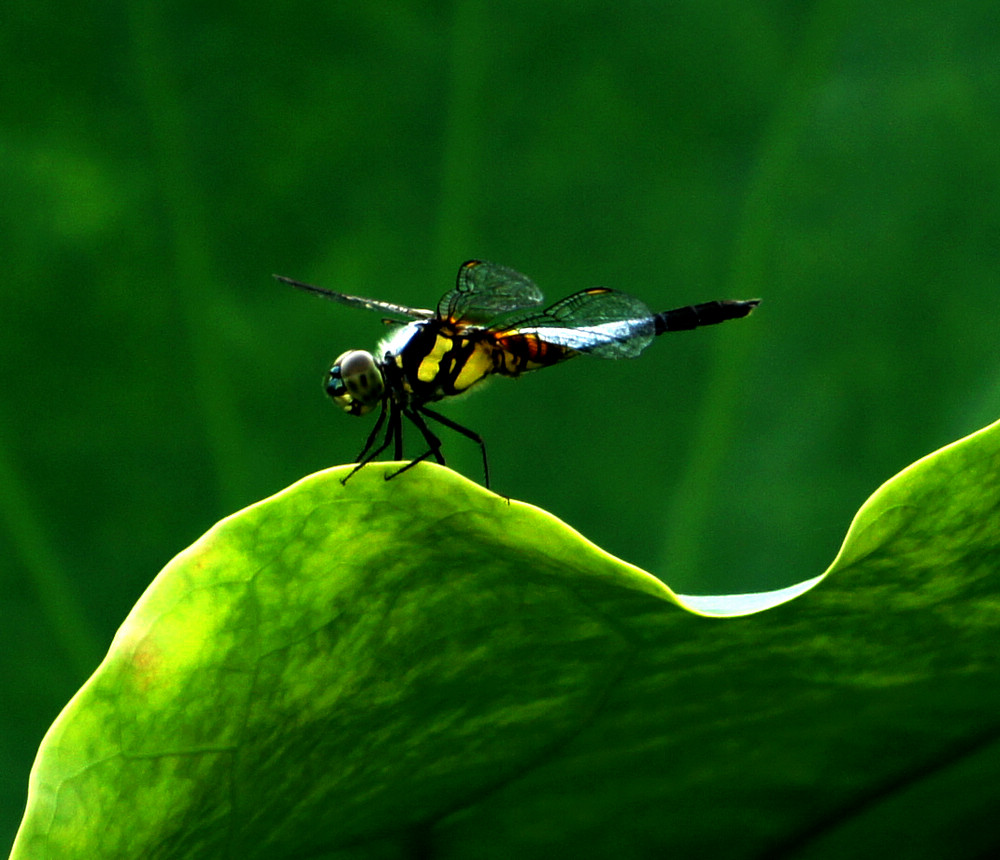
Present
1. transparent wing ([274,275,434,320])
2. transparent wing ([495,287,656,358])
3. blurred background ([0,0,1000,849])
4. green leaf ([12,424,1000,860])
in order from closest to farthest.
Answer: green leaf ([12,424,1000,860]) → transparent wing ([274,275,434,320]) → transparent wing ([495,287,656,358]) → blurred background ([0,0,1000,849])

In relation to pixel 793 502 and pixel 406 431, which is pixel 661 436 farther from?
pixel 406 431

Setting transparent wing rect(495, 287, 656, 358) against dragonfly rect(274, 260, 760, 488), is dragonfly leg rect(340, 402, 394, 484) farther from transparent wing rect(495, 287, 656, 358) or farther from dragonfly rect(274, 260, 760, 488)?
transparent wing rect(495, 287, 656, 358)

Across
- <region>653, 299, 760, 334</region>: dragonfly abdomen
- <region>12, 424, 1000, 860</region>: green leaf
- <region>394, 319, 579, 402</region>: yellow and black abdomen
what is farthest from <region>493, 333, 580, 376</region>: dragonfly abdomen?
<region>12, 424, 1000, 860</region>: green leaf

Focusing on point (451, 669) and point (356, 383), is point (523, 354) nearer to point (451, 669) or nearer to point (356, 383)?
point (356, 383)

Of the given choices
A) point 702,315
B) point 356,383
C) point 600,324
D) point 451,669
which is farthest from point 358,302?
point 451,669

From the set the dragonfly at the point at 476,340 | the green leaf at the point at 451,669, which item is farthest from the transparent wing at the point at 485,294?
the green leaf at the point at 451,669

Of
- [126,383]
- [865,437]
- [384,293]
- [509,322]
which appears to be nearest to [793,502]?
[865,437]

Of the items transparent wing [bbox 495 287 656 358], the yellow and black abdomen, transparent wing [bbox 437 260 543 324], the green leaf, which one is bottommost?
the green leaf

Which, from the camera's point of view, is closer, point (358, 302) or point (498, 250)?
point (358, 302)
